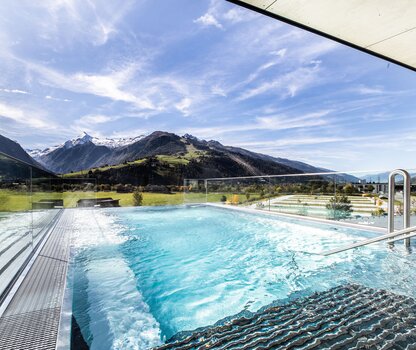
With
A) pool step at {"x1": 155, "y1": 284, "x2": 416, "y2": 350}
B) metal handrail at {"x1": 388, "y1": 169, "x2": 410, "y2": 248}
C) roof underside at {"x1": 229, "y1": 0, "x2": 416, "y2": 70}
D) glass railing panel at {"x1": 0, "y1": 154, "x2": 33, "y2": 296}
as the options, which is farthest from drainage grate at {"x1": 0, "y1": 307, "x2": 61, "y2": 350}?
metal handrail at {"x1": 388, "y1": 169, "x2": 410, "y2": 248}

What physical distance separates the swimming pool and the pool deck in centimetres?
23

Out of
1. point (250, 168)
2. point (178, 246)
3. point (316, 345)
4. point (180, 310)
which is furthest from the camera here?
point (250, 168)

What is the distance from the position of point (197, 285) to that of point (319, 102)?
24.6 m

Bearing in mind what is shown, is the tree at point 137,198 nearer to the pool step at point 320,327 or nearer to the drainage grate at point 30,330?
the drainage grate at point 30,330

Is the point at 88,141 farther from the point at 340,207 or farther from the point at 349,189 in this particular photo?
the point at 349,189

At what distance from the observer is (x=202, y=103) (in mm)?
25500

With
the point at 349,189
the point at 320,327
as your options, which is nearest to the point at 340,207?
the point at 349,189

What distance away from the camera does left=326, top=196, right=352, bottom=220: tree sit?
5.69m

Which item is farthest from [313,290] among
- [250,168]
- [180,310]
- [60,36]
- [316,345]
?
[250,168]

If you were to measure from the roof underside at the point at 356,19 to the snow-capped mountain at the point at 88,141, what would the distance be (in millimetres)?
40241

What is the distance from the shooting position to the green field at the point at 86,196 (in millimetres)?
3055

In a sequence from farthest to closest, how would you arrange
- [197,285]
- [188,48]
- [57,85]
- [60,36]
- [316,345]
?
1. [57,85]
2. [188,48]
3. [60,36]
4. [197,285]
5. [316,345]

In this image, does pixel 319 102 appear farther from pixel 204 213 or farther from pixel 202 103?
pixel 204 213

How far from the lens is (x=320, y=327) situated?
69.3 inches
